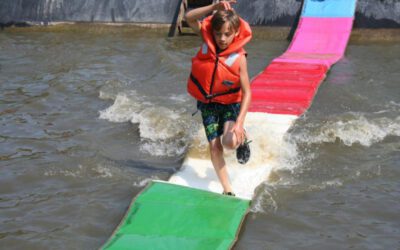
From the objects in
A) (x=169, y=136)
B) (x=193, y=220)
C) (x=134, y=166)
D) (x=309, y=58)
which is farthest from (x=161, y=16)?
(x=193, y=220)

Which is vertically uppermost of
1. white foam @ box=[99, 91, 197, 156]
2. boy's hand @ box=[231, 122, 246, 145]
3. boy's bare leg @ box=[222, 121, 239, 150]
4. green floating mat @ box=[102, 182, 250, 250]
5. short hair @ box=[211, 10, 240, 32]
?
short hair @ box=[211, 10, 240, 32]

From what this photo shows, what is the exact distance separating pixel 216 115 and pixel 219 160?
1.27 ft

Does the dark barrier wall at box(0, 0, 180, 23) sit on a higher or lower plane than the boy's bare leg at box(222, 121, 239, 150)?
lower

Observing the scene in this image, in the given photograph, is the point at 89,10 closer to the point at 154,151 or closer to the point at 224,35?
the point at 154,151

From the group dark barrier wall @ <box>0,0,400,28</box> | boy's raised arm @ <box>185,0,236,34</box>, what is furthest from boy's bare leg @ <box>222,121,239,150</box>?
dark barrier wall @ <box>0,0,400,28</box>

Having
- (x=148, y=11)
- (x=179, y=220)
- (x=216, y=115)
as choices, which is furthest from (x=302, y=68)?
Answer: (x=148, y=11)

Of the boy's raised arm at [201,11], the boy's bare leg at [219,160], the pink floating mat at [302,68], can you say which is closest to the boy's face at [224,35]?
the boy's raised arm at [201,11]

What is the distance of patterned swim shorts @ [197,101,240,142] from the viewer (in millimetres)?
4551

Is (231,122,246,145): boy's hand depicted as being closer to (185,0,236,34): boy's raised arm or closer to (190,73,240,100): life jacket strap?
(190,73,240,100): life jacket strap

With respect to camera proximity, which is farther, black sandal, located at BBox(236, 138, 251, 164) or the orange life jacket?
black sandal, located at BBox(236, 138, 251, 164)

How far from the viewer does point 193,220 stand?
4301 millimetres

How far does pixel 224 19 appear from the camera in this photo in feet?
13.3

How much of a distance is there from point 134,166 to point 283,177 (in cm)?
154

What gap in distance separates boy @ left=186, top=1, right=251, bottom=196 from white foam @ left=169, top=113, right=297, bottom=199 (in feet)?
1.24
